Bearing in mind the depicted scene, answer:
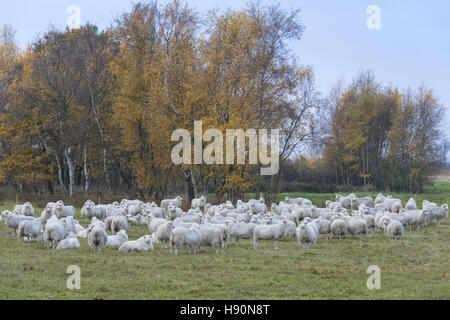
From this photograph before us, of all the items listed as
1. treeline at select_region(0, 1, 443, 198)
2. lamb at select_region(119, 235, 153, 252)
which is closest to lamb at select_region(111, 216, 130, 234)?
lamb at select_region(119, 235, 153, 252)

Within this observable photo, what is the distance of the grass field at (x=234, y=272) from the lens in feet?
34.3

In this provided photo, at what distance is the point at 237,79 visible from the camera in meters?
34.8

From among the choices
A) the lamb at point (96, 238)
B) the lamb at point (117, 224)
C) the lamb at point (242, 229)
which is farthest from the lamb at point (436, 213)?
the lamb at point (96, 238)

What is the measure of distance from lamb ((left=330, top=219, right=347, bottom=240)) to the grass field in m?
1.37

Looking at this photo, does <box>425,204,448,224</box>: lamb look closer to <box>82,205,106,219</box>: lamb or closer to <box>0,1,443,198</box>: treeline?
<box>0,1,443,198</box>: treeline

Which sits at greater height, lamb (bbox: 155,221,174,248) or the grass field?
lamb (bbox: 155,221,174,248)

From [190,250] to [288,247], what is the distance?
3.41 m

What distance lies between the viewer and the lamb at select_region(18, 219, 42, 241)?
57.3 feet

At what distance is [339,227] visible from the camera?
19.7 metres

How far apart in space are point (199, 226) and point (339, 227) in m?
5.80

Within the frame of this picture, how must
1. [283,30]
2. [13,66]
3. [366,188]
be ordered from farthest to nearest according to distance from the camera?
[366,188] < [13,66] < [283,30]
